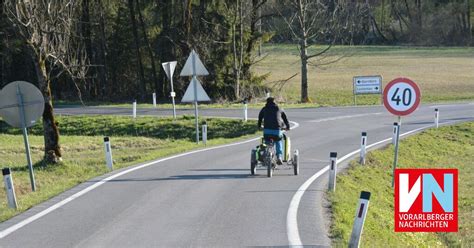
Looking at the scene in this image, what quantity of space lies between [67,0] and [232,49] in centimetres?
2623

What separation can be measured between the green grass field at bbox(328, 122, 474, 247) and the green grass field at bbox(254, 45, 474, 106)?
66.1ft

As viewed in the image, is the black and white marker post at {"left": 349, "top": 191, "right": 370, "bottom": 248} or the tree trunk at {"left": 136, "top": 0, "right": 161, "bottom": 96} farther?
the tree trunk at {"left": 136, "top": 0, "right": 161, "bottom": 96}

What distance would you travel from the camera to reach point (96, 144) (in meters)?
25.9

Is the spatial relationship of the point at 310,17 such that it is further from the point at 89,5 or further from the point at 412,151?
the point at 412,151

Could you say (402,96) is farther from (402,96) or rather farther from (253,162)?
(253,162)

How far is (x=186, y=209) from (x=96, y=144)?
15456 mm

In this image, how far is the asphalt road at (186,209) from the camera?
364 inches

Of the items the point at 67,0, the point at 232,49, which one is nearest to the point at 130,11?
the point at 232,49

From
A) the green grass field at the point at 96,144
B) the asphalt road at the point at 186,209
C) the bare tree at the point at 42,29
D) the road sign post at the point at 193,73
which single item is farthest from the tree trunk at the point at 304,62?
the bare tree at the point at 42,29

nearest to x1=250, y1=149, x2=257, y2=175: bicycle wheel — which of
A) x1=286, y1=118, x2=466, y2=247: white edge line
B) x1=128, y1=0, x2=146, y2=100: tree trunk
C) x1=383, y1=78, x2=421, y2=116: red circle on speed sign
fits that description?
x1=286, y1=118, x2=466, y2=247: white edge line

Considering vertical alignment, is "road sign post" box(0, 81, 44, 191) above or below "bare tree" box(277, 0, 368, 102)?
below

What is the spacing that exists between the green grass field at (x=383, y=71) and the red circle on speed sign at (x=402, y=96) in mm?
31270

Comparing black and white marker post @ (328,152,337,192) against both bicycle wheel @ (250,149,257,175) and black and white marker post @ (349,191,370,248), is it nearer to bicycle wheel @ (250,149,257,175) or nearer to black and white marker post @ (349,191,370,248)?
bicycle wheel @ (250,149,257,175)

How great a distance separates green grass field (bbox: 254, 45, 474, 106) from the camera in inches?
1930
